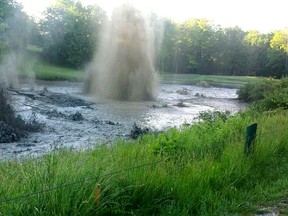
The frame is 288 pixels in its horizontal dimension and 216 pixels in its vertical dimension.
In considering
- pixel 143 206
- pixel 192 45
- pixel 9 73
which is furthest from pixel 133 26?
pixel 192 45

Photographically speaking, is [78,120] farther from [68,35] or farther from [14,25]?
[68,35]

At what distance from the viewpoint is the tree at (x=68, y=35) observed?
70062mm

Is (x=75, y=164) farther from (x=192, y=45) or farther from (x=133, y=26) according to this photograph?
(x=192, y=45)

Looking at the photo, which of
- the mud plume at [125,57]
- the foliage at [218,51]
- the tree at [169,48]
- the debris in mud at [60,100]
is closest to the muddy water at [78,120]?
the debris in mud at [60,100]

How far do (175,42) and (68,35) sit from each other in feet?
101

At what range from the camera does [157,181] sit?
5.98 meters

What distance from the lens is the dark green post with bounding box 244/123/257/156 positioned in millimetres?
7981

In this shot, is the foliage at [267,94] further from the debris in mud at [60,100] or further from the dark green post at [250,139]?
the debris in mud at [60,100]

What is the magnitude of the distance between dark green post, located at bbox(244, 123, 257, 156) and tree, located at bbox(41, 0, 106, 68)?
61251mm

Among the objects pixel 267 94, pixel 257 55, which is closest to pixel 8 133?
pixel 267 94

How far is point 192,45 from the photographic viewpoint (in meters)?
99.0

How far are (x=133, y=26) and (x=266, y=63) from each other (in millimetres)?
71475

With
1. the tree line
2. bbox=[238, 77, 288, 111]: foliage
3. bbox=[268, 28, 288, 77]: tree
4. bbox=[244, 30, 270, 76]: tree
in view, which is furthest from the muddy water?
bbox=[244, 30, 270, 76]: tree

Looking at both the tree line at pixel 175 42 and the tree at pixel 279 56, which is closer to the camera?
the tree line at pixel 175 42
